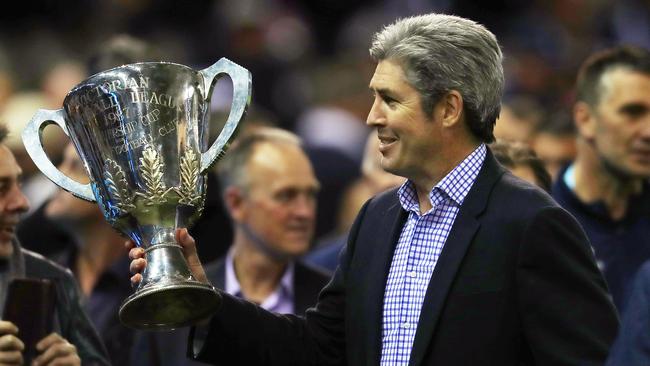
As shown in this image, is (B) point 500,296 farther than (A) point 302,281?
No

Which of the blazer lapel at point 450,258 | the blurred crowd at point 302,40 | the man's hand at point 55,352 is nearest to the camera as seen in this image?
the blazer lapel at point 450,258

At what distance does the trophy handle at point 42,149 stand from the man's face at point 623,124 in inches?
127

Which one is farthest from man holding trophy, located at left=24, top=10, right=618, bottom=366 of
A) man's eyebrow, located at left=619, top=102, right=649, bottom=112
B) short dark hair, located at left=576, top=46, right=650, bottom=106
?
short dark hair, located at left=576, top=46, right=650, bottom=106

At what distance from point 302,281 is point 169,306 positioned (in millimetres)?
2299

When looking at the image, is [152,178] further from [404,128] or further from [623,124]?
[623,124]

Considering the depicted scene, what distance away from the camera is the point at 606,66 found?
7254mm

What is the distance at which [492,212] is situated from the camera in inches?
172

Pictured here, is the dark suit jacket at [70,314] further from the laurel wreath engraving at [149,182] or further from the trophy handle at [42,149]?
the laurel wreath engraving at [149,182]

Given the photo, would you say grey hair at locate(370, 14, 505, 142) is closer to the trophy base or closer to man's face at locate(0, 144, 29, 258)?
the trophy base

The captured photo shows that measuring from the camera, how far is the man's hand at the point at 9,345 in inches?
183

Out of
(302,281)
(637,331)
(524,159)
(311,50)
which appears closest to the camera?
(637,331)

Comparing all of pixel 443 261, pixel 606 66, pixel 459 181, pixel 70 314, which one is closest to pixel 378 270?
pixel 443 261

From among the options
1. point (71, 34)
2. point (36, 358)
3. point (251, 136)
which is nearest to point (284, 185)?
point (251, 136)

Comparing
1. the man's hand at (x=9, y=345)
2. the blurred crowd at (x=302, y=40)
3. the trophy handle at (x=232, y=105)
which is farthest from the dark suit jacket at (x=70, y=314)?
the blurred crowd at (x=302, y=40)
